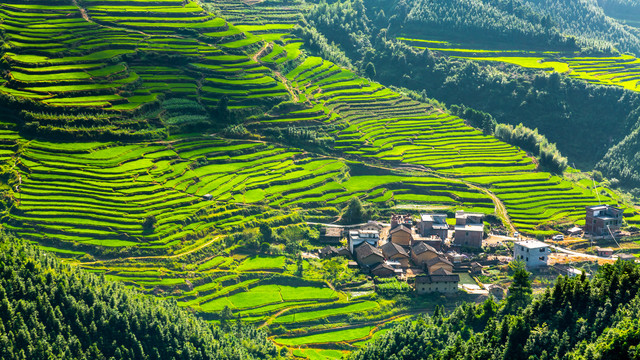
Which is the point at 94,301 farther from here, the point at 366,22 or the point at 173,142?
the point at 366,22

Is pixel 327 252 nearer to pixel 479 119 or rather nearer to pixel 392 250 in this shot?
pixel 392 250

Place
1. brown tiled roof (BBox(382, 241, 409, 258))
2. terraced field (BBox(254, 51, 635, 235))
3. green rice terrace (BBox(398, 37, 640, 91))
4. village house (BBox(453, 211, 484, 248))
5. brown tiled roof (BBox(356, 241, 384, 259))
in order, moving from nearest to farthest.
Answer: brown tiled roof (BBox(356, 241, 384, 259)) → brown tiled roof (BBox(382, 241, 409, 258)) → village house (BBox(453, 211, 484, 248)) → terraced field (BBox(254, 51, 635, 235)) → green rice terrace (BBox(398, 37, 640, 91))

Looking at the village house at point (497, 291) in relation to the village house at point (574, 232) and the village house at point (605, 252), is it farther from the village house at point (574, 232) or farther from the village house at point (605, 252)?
the village house at point (574, 232)

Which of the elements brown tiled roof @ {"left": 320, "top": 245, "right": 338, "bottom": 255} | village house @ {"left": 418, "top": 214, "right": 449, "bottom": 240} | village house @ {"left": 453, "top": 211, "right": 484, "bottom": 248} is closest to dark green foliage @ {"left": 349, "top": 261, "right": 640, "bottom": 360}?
brown tiled roof @ {"left": 320, "top": 245, "right": 338, "bottom": 255}

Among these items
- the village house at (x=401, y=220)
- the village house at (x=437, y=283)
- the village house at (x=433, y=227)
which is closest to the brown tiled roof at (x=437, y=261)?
the village house at (x=437, y=283)

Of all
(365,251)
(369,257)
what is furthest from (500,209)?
(369,257)

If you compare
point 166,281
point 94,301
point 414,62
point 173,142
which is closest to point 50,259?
point 94,301

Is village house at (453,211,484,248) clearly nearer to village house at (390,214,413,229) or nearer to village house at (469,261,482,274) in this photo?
village house at (469,261,482,274)
